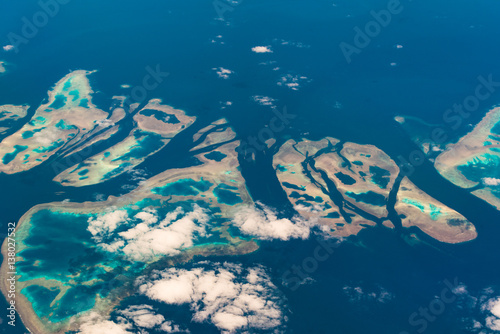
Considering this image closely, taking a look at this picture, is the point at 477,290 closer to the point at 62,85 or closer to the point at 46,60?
the point at 62,85

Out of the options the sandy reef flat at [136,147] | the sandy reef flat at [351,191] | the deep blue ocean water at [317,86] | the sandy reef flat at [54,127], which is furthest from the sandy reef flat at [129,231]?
the sandy reef flat at [54,127]

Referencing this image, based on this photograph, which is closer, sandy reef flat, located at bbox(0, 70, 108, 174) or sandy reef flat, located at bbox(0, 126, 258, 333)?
sandy reef flat, located at bbox(0, 126, 258, 333)

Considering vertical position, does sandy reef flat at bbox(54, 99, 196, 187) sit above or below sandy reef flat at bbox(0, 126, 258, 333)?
above

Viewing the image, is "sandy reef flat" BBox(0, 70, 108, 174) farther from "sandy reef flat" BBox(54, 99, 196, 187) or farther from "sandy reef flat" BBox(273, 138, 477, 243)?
"sandy reef flat" BBox(273, 138, 477, 243)

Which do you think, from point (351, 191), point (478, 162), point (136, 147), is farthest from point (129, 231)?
point (478, 162)

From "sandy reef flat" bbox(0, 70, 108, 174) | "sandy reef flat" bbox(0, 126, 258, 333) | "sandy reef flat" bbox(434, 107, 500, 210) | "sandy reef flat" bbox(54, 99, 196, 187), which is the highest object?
"sandy reef flat" bbox(0, 70, 108, 174)

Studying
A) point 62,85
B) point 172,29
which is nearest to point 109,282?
point 62,85

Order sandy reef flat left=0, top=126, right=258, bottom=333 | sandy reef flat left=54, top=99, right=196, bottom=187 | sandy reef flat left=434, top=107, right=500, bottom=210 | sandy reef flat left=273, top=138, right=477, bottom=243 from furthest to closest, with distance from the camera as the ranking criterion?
1. sandy reef flat left=434, top=107, right=500, bottom=210
2. sandy reef flat left=54, top=99, right=196, bottom=187
3. sandy reef flat left=273, top=138, right=477, bottom=243
4. sandy reef flat left=0, top=126, right=258, bottom=333

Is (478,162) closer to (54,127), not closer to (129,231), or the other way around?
(129,231)

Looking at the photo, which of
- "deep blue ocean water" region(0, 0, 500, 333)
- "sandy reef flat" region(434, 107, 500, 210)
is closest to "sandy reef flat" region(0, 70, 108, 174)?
"deep blue ocean water" region(0, 0, 500, 333)
